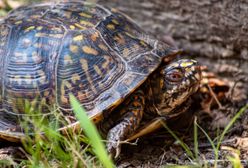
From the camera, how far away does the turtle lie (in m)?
2.52

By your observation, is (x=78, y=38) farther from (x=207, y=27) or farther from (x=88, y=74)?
(x=207, y=27)

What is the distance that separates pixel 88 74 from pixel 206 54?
52.5 inches

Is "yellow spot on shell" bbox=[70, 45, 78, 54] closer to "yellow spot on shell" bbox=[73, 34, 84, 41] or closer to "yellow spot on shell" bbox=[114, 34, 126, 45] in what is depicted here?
"yellow spot on shell" bbox=[73, 34, 84, 41]

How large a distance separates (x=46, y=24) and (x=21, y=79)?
42cm

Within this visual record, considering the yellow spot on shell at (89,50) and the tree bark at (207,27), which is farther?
the tree bark at (207,27)

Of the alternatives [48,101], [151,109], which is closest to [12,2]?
[48,101]

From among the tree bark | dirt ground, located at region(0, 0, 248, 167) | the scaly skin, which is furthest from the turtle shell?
the tree bark

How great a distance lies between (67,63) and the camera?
102 inches

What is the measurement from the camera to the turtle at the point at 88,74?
8.27ft

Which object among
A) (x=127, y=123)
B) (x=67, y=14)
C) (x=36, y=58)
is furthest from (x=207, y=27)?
(x=36, y=58)

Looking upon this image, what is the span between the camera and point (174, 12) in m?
3.62

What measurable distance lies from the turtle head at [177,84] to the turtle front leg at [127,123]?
150 millimetres

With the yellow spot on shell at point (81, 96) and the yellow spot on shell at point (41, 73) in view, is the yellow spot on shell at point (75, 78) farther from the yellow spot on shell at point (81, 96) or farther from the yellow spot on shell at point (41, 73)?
the yellow spot on shell at point (41, 73)

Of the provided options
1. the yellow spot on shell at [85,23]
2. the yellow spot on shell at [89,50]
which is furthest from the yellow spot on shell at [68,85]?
the yellow spot on shell at [85,23]
